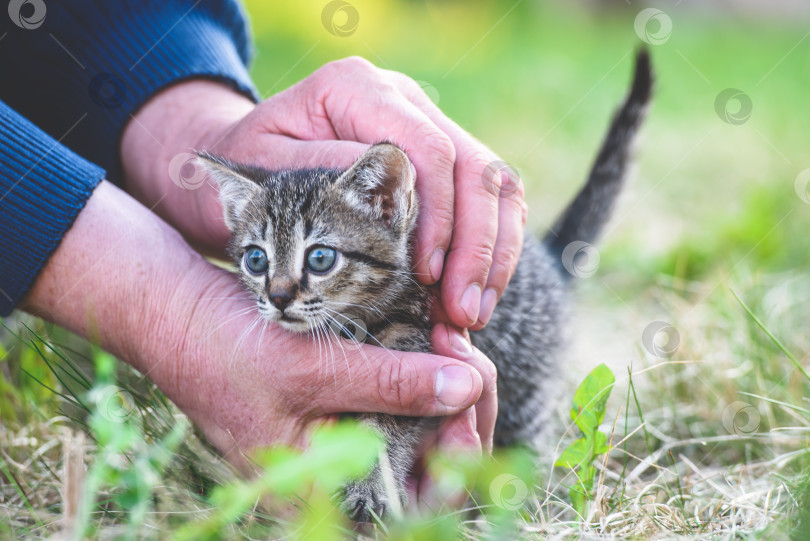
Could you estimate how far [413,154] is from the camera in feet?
5.52

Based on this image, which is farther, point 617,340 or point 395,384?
point 617,340

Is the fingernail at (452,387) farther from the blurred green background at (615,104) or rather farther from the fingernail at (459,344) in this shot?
the blurred green background at (615,104)

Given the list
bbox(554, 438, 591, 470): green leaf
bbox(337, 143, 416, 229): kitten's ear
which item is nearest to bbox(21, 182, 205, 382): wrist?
bbox(337, 143, 416, 229): kitten's ear

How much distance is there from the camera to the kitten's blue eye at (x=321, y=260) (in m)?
1.68

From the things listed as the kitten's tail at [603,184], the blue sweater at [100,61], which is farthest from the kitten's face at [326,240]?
the kitten's tail at [603,184]

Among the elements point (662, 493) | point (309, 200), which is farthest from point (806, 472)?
point (309, 200)

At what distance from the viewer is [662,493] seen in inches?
66.8

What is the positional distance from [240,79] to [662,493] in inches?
73.2

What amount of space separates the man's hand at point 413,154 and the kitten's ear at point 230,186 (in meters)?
0.17

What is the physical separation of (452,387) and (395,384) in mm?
135

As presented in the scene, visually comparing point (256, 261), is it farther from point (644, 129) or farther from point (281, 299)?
point (644, 129)

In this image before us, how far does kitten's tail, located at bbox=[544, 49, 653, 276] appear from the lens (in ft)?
7.90

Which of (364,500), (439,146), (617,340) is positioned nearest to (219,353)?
(364,500)

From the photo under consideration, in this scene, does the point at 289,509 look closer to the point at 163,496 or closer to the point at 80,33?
the point at 163,496
